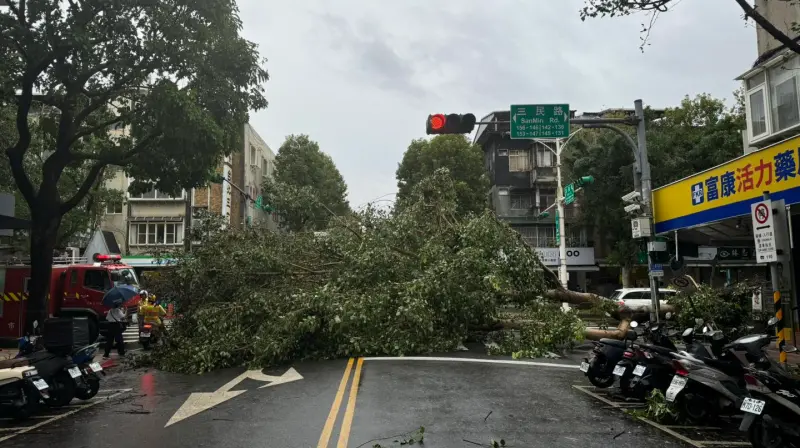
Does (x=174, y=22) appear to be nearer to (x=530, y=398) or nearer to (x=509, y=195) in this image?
(x=530, y=398)

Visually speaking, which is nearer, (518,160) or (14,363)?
(14,363)

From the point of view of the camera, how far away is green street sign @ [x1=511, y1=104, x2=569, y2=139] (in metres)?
15.3

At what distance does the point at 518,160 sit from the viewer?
42031 millimetres

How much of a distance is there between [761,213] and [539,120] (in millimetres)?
7388

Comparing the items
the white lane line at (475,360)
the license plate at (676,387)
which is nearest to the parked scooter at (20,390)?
the white lane line at (475,360)

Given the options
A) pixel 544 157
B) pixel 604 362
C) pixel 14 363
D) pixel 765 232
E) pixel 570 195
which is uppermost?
pixel 544 157

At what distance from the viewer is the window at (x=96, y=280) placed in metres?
18.5

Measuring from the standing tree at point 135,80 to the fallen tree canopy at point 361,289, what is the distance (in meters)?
2.63

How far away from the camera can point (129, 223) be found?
38750 millimetres

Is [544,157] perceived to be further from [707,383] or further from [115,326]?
[707,383]

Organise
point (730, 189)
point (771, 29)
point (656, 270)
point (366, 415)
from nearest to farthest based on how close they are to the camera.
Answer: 1. point (366, 415)
2. point (771, 29)
3. point (730, 189)
4. point (656, 270)

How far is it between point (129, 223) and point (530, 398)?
1417 inches

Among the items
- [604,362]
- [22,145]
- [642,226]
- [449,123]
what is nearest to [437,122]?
[449,123]

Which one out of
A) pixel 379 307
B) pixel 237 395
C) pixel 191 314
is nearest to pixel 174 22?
pixel 191 314
